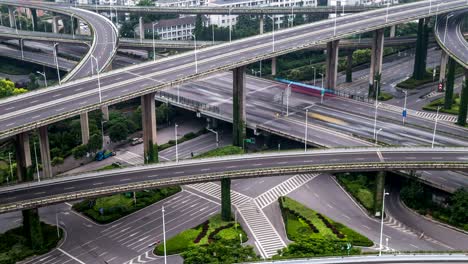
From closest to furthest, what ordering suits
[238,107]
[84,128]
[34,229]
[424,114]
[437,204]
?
[34,229]
[437,204]
[84,128]
[238,107]
[424,114]

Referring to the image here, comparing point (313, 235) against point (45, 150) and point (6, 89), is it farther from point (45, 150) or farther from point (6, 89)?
point (6, 89)

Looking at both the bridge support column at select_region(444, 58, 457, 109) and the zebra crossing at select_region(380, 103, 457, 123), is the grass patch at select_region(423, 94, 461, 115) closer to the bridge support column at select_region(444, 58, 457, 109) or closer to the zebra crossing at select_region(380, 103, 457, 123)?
the bridge support column at select_region(444, 58, 457, 109)

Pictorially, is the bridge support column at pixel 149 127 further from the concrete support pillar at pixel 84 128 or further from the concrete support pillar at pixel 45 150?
the concrete support pillar at pixel 45 150

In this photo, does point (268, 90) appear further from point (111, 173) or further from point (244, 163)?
point (111, 173)

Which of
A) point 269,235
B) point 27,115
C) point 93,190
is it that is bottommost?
point 269,235

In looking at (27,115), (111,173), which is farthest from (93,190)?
(27,115)

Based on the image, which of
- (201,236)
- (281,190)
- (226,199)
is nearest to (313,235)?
(226,199)
